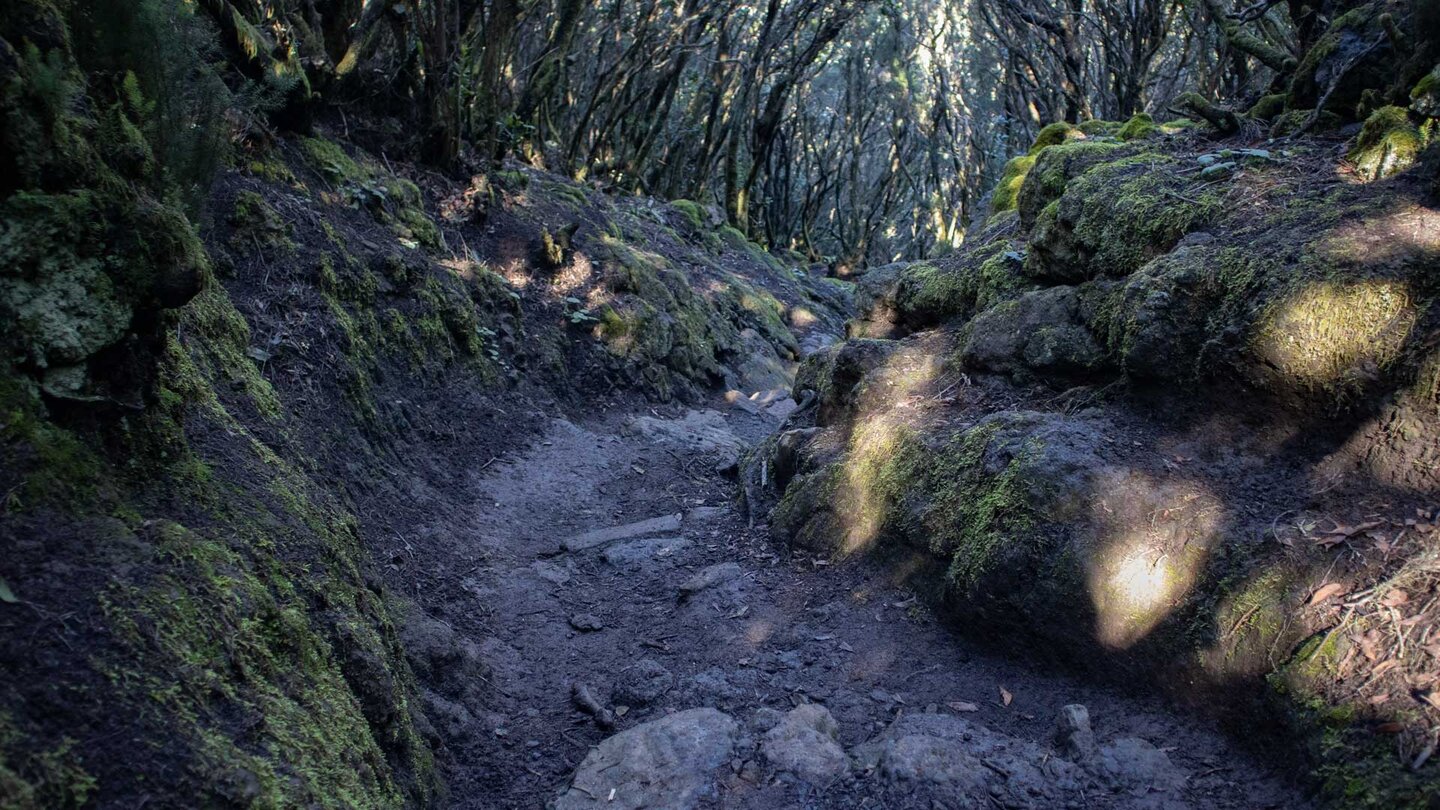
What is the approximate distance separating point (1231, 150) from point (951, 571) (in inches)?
124

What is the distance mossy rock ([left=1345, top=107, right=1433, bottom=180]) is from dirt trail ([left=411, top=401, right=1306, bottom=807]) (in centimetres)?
283

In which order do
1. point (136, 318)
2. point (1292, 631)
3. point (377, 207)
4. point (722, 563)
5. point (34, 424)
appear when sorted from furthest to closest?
point (377, 207)
point (722, 563)
point (1292, 631)
point (136, 318)
point (34, 424)

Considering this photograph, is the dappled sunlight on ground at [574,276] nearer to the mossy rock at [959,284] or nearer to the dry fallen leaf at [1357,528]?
the mossy rock at [959,284]

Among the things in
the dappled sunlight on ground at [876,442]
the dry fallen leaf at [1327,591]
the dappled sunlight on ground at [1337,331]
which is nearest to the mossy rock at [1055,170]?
the dappled sunlight on ground at [876,442]

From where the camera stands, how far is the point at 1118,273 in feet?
15.4

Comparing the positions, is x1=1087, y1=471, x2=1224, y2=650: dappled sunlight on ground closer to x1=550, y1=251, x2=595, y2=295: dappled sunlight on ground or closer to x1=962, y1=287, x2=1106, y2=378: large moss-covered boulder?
x1=962, y1=287, x2=1106, y2=378: large moss-covered boulder

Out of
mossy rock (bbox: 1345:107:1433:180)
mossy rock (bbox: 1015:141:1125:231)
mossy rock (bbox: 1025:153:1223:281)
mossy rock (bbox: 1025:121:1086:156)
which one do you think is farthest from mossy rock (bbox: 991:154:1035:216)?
mossy rock (bbox: 1345:107:1433:180)

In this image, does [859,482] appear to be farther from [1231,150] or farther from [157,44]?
[157,44]

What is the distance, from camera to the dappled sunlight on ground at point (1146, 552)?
327 cm

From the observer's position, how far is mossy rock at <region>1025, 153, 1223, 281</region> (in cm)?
453

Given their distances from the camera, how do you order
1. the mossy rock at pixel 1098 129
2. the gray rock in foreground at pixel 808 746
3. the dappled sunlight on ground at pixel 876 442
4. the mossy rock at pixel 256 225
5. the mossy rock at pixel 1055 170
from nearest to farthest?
the gray rock in foreground at pixel 808 746 → the dappled sunlight on ground at pixel 876 442 → the mossy rock at pixel 256 225 → the mossy rock at pixel 1055 170 → the mossy rock at pixel 1098 129

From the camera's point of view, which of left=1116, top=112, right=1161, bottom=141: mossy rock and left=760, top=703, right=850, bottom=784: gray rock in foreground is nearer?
left=760, top=703, right=850, bottom=784: gray rock in foreground

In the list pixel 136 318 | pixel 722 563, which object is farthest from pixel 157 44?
pixel 722 563

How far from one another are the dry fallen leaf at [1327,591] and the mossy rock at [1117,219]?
84.3 inches
